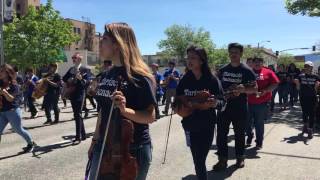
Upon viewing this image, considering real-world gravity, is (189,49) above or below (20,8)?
below

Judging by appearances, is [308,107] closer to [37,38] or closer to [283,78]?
[283,78]

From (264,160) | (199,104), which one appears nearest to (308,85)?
(264,160)

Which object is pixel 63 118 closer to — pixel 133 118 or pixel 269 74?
pixel 269 74

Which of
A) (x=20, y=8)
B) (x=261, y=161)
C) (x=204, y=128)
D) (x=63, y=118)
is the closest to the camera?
(x=204, y=128)

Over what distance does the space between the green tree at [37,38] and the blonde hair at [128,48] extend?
31859 millimetres

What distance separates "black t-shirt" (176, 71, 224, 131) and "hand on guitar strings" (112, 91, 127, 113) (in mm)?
2359

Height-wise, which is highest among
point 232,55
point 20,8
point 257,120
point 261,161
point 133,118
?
point 20,8

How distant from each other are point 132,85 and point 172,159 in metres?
4.94

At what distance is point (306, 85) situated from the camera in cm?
1084

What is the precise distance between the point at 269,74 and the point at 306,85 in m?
2.14

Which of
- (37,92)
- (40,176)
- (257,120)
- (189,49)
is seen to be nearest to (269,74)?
(257,120)

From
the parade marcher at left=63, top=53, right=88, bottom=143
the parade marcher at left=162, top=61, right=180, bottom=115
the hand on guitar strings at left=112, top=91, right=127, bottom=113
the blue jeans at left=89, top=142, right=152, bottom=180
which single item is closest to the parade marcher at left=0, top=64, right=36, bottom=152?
the parade marcher at left=63, top=53, right=88, bottom=143

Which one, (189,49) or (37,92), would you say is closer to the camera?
(189,49)

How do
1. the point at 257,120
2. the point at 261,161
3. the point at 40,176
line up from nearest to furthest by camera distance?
the point at 40,176 → the point at 261,161 → the point at 257,120
